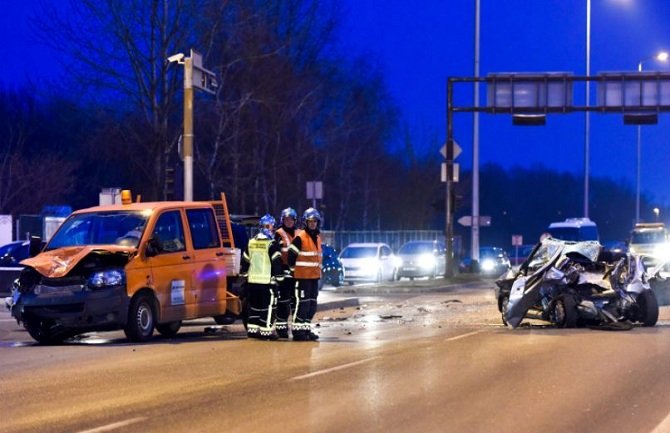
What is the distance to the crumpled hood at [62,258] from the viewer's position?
45.3 feet

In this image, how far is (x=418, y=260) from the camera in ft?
138

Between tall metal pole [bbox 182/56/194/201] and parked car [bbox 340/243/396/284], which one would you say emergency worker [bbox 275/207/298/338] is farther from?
parked car [bbox 340/243/396/284]

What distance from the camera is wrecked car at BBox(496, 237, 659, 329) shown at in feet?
53.3

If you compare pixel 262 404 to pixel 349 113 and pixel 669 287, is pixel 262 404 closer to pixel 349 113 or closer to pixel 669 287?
pixel 669 287

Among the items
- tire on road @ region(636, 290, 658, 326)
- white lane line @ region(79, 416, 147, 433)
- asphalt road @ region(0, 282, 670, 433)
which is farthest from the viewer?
tire on road @ region(636, 290, 658, 326)

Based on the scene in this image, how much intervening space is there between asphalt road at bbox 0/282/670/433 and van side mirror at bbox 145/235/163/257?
1.40 m

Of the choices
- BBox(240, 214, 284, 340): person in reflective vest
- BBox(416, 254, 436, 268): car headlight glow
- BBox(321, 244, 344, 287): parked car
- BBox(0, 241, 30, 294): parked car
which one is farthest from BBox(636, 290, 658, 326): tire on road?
BBox(416, 254, 436, 268): car headlight glow

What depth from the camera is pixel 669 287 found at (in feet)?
67.7

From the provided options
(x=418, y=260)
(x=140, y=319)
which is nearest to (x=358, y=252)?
(x=418, y=260)

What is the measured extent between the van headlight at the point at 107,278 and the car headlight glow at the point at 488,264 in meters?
38.6

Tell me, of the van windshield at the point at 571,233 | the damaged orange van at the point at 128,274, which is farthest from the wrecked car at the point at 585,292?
the van windshield at the point at 571,233

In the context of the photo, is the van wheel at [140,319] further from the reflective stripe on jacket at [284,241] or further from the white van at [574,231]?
the white van at [574,231]

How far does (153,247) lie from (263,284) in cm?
174

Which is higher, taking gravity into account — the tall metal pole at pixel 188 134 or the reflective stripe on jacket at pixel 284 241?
the tall metal pole at pixel 188 134
